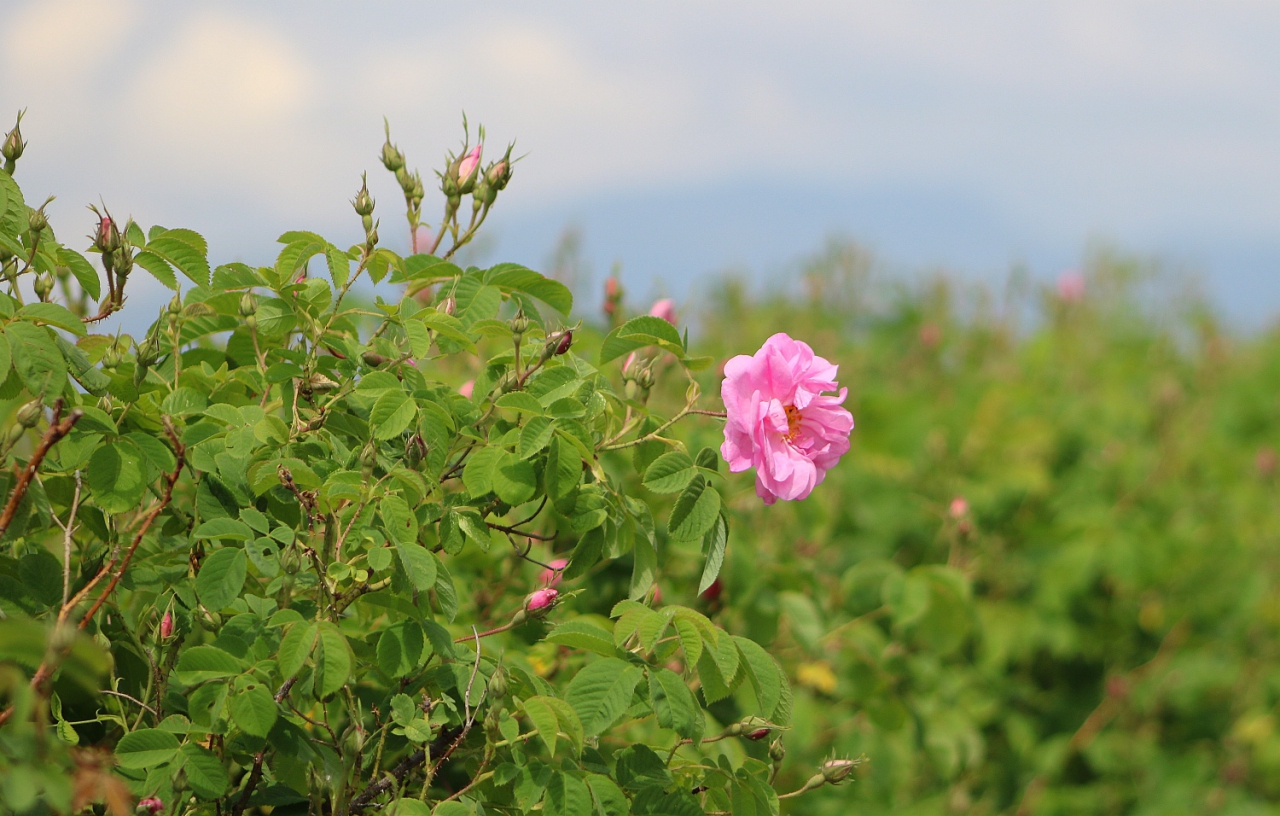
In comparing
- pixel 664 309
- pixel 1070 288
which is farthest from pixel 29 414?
pixel 1070 288

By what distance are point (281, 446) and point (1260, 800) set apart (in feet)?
13.3

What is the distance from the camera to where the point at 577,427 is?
1.25 m

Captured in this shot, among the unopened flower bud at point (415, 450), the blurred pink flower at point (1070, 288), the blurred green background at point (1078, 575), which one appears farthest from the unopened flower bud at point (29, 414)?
the blurred pink flower at point (1070, 288)

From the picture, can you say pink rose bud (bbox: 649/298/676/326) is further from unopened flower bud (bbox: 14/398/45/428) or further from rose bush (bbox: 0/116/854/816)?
unopened flower bud (bbox: 14/398/45/428)

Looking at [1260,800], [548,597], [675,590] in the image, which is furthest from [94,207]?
[1260,800]

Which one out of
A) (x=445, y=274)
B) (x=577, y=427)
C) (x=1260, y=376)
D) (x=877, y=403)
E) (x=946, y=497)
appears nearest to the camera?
(x=577, y=427)

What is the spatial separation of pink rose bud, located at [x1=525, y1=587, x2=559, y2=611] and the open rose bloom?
0.25 meters

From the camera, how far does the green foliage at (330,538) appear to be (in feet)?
3.68

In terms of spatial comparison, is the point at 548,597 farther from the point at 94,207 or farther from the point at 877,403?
the point at 877,403

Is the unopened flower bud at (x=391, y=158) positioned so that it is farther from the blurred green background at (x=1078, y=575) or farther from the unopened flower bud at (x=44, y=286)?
the blurred green background at (x=1078, y=575)

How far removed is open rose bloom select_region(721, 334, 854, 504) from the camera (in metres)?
1.33

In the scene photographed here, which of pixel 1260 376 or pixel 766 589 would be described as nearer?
pixel 766 589

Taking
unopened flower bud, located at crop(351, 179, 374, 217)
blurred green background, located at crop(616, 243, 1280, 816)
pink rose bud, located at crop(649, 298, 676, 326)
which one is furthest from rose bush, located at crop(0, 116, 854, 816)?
blurred green background, located at crop(616, 243, 1280, 816)

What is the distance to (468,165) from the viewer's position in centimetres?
153
